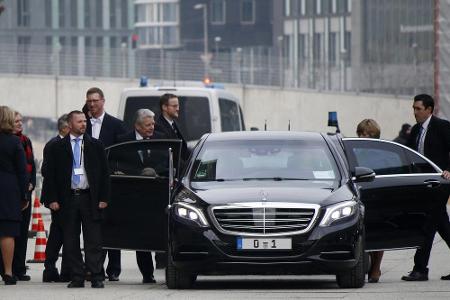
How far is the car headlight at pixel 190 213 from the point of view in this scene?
1460 centimetres

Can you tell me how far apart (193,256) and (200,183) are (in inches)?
35.3

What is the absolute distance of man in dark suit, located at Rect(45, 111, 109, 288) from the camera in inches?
615

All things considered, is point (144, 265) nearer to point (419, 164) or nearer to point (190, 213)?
point (190, 213)

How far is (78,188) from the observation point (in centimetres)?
1569

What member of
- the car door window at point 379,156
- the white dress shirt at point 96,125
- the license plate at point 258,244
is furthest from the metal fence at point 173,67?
the license plate at point 258,244

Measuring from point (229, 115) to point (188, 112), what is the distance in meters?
1.23

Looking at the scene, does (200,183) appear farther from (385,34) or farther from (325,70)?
(385,34)

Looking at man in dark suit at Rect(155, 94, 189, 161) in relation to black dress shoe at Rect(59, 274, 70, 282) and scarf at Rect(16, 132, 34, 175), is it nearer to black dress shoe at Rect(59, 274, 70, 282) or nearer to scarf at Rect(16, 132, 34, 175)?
scarf at Rect(16, 132, 34, 175)

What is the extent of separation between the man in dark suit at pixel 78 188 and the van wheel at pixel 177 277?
95 centimetres

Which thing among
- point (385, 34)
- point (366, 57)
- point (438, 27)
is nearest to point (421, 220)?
point (438, 27)

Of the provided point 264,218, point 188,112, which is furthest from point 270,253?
point 188,112

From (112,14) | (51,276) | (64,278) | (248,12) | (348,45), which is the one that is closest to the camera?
(64,278)

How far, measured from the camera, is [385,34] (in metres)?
100

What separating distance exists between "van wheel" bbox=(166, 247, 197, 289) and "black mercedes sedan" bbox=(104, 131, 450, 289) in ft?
0.04
